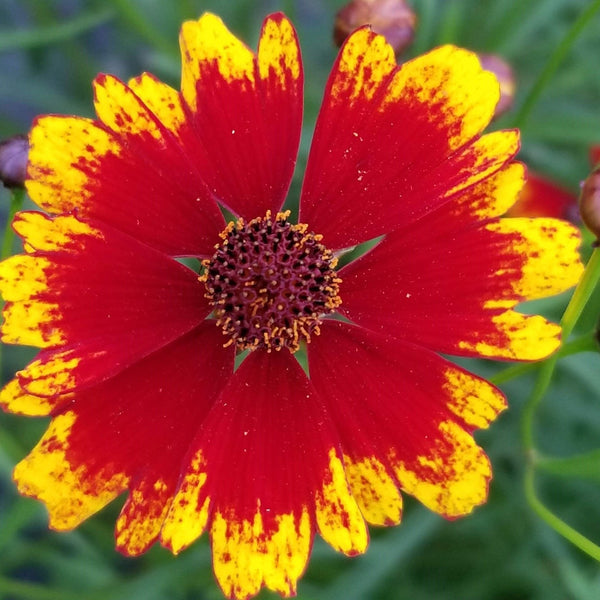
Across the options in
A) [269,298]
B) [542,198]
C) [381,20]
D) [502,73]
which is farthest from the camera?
[542,198]

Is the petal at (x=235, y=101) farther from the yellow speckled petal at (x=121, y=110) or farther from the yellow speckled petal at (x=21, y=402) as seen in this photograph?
the yellow speckled petal at (x=21, y=402)

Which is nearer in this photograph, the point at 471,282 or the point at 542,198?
the point at 471,282

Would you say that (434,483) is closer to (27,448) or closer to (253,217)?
(253,217)

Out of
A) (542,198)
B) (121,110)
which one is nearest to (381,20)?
(121,110)

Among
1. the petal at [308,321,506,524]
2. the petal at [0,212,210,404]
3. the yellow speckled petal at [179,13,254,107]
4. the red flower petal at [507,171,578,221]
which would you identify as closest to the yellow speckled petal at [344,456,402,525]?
→ the petal at [308,321,506,524]

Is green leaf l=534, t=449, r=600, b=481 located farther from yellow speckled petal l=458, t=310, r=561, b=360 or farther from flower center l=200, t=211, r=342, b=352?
flower center l=200, t=211, r=342, b=352

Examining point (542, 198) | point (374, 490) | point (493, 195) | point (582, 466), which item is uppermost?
point (493, 195)

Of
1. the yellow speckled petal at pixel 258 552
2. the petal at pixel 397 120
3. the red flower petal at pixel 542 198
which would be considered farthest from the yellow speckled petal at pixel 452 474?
the red flower petal at pixel 542 198

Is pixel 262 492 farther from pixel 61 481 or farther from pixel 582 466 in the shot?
pixel 582 466
